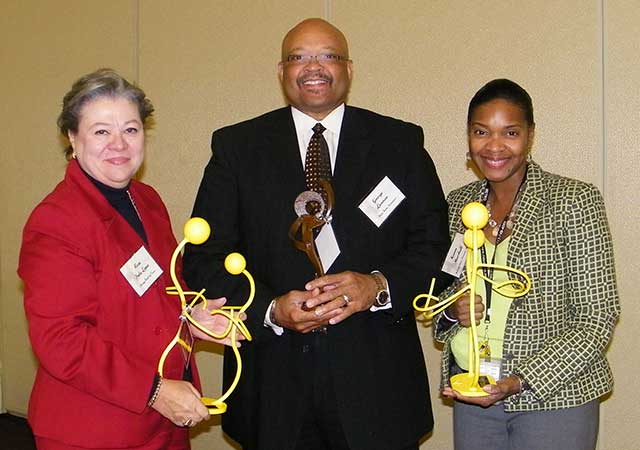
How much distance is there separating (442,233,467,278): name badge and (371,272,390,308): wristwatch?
0.19 m

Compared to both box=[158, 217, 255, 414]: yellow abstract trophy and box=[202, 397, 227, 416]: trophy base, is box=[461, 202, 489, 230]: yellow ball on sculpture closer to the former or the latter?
box=[158, 217, 255, 414]: yellow abstract trophy

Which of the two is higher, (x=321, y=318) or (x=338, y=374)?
(x=321, y=318)

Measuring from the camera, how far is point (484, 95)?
2.33m

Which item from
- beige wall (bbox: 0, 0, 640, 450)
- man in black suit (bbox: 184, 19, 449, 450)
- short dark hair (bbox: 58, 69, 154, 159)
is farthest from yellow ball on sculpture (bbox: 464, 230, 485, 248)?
beige wall (bbox: 0, 0, 640, 450)

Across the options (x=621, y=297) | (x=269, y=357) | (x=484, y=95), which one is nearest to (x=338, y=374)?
(x=269, y=357)

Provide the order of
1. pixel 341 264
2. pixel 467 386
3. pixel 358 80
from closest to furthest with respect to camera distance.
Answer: pixel 467 386 → pixel 341 264 → pixel 358 80

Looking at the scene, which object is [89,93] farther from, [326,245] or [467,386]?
[467,386]

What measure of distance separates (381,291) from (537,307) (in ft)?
1.51

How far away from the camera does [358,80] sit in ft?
12.0

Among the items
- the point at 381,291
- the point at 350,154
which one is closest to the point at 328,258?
the point at 381,291

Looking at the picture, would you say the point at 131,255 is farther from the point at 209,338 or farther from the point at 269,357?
the point at 269,357

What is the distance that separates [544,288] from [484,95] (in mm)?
619

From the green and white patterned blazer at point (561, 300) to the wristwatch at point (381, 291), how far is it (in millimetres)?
368

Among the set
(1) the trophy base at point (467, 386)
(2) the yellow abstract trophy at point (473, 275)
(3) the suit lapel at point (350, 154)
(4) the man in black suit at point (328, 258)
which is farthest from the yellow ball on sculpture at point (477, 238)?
(3) the suit lapel at point (350, 154)
